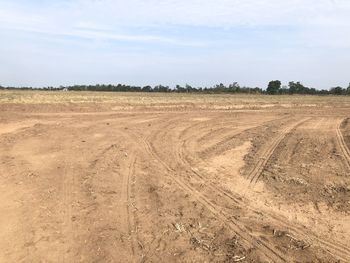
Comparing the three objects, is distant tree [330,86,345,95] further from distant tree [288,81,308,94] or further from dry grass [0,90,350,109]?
dry grass [0,90,350,109]

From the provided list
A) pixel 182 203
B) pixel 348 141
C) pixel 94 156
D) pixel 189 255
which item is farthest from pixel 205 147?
pixel 189 255

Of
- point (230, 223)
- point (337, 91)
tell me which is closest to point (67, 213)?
point (230, 223)

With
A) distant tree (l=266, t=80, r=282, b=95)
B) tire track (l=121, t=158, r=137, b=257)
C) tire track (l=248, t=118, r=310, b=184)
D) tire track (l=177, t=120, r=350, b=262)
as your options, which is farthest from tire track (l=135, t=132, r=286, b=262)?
distant tree (l=266, t=80, r=282, b=95)

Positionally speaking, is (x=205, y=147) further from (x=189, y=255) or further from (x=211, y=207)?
(x=189, y=255)

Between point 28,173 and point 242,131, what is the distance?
32.6 ft

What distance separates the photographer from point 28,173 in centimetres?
1038

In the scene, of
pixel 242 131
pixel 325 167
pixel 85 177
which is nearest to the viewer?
pixel 85 177

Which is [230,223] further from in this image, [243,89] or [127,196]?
[243,89]

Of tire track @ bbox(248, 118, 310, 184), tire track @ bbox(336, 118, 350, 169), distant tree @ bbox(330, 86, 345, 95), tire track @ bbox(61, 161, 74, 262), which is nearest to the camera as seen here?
tire track @ bbox(61, 161, 74, 262)

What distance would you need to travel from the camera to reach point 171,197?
8828 mm

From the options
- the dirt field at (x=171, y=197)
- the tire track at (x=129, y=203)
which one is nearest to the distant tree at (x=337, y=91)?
the dirt field at (x=171, y=197)

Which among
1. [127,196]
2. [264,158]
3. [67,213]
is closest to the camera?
[67,213]

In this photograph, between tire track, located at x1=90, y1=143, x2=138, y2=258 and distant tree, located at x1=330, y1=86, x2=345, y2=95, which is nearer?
tire track, located at x1=90, y1=143, x2=138, y2=258

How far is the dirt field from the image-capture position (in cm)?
659
